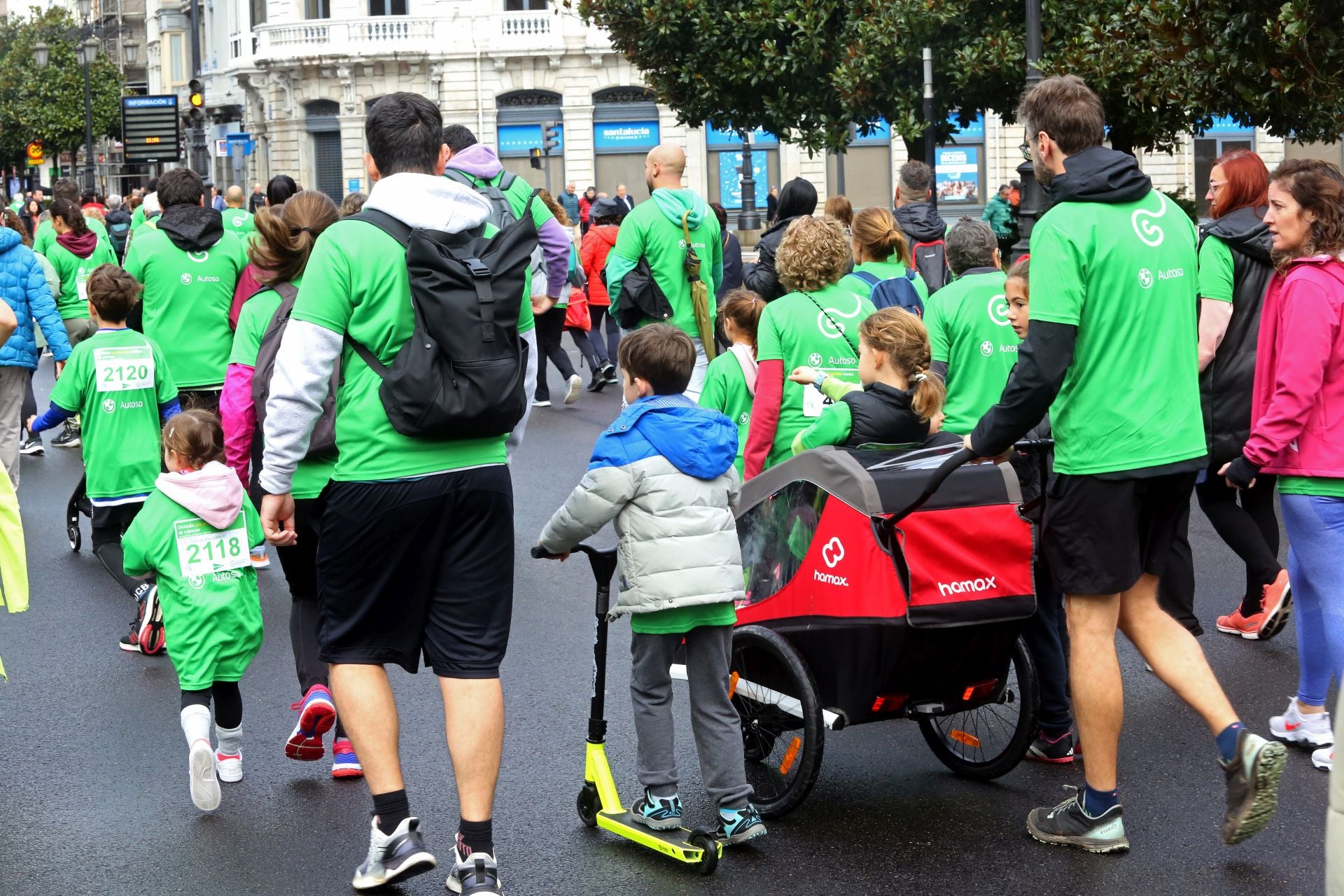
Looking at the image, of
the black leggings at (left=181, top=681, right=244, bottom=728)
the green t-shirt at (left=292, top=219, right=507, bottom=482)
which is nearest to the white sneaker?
the black leggings at (left=181, top=681, right=244, bottom=728)

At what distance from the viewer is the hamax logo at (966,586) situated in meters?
4.63

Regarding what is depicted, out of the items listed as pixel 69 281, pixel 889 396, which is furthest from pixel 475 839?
pixel 69 281

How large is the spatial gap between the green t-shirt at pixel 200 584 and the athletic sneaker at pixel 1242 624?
4.16 meters

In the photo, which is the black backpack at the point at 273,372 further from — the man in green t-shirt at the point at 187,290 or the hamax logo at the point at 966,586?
the man in green t-shirt at the point at 187,290

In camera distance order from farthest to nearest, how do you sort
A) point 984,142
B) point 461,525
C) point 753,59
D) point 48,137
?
point 48,137 < point 984,142 < point 753,59 < point 461,525

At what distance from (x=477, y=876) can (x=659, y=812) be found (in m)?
0.68

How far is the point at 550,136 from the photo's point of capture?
4606 cm

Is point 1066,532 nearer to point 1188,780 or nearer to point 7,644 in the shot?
point 1188,780

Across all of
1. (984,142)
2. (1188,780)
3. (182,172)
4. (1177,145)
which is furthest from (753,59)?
(984,142)

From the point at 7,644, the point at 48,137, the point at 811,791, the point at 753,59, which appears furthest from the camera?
the point at 48,137

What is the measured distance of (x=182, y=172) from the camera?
8.95m

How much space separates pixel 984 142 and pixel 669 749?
146ft

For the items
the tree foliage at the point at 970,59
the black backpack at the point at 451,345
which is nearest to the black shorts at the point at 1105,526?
the black backpack at the point at 451,345

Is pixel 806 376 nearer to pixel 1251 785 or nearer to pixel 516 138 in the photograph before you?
pixel 1251 785
